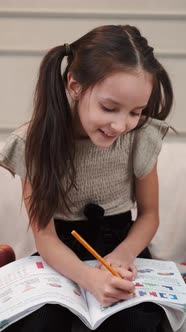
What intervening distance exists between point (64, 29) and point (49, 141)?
835 millimetres

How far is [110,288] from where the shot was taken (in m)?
0.79

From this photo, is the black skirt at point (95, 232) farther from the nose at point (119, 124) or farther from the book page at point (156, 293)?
the nose at point (119, 124)

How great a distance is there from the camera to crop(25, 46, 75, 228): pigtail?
920mm

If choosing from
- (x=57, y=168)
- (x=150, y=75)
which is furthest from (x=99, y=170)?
(x=150, y=75)

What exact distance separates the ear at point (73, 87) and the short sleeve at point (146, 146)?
20 cm

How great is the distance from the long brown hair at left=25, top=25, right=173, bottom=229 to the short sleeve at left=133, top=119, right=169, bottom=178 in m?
0.08

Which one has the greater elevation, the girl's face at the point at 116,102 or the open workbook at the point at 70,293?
the girl's face at the point at 116,102

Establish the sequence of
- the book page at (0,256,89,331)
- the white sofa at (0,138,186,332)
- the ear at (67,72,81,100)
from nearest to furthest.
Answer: the book page at (0,256,89,331)
the ear at (67,72,81,100)
the white sofa at (0,138,186,332)

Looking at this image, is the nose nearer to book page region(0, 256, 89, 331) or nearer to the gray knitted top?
the gray knitted top

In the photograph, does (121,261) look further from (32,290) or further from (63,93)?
(63,93)

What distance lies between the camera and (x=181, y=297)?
83cm

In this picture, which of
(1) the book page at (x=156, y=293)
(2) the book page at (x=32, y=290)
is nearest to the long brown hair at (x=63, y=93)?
(2) the book page at (x=32, y=290)

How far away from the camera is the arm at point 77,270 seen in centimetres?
79

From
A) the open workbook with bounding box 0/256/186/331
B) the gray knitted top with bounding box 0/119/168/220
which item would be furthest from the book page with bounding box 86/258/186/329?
the gray knitted top with bounding box 0/119/168/220
